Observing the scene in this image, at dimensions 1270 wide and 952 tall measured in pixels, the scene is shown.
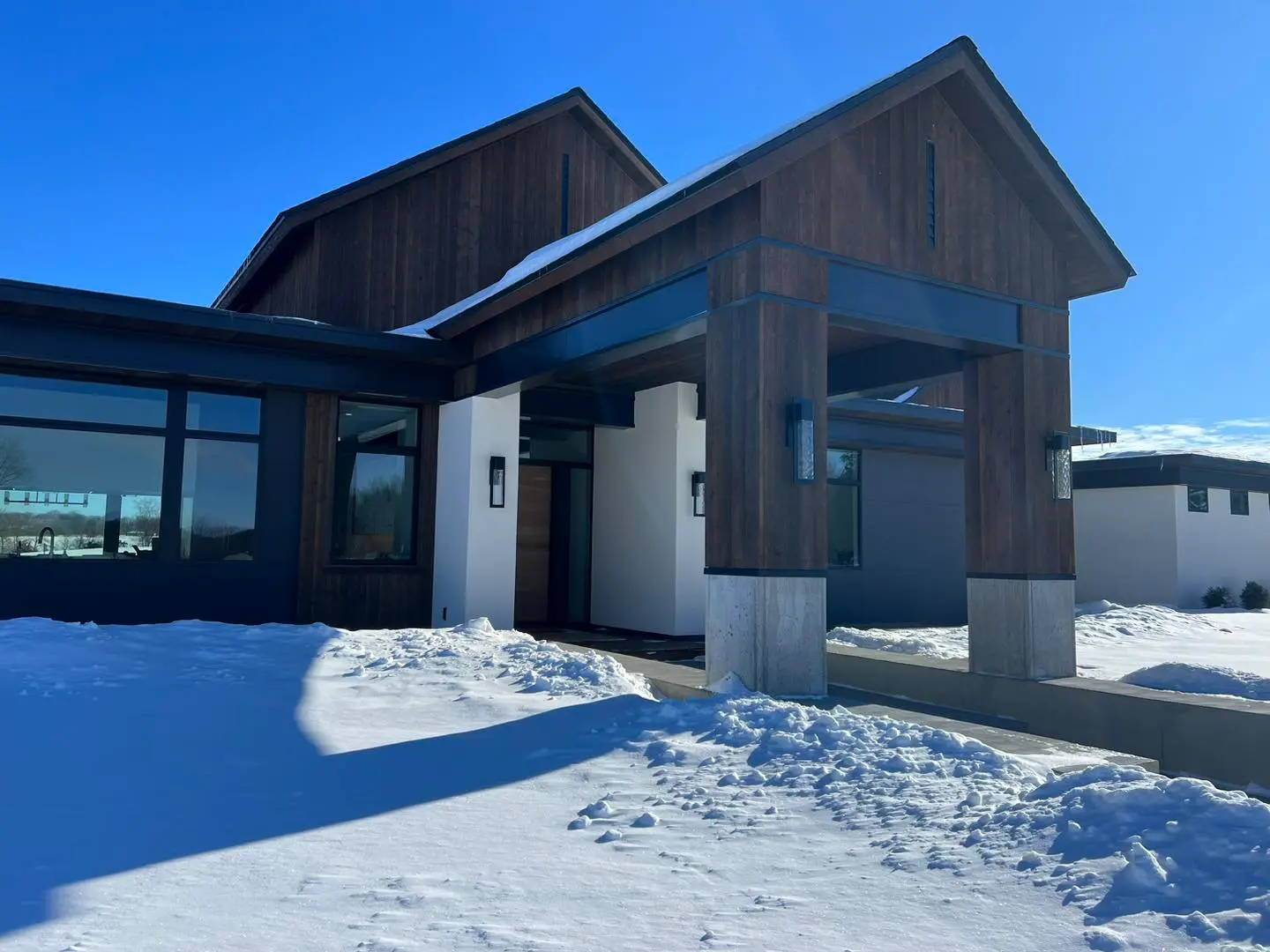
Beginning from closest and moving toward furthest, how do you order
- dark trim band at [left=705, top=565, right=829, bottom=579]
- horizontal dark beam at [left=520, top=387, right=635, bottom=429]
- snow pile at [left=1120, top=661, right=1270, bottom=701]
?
1. dark trim band at [left=705, top=565, right=829, bottom=579]
2. snow pile at [left=1120, top=661, right=1270, bottom=701]
3. horizontal dark beam at [left=520, top=387, right=635, bottom=429]

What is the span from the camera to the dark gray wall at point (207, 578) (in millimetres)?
9445

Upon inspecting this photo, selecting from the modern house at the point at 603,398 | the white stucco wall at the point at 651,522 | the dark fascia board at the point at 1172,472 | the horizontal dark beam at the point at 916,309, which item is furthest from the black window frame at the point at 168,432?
the dark fascia board at the point at 1172,472

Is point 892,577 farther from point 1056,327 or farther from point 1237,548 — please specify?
point 1237,548

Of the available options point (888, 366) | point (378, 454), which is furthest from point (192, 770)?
point (888, 366)

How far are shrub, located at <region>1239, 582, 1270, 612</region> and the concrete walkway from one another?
49.8ft

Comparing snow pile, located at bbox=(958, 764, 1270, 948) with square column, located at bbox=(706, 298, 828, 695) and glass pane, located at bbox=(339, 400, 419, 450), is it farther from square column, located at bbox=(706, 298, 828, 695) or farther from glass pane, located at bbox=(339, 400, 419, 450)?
glass pane, located at bbox=(339, 400, 419, 450)

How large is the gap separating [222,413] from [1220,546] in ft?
61.9

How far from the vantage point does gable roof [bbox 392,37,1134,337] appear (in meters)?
6.54

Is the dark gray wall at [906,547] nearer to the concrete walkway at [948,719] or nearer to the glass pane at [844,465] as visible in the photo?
the glass pane at [844,465]

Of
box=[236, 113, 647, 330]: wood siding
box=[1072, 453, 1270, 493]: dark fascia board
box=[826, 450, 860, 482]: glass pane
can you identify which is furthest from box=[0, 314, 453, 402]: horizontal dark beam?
box=[1072, 453, 1270, 493]: dark fascia board

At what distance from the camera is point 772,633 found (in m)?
6.43

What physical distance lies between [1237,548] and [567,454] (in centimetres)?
1523

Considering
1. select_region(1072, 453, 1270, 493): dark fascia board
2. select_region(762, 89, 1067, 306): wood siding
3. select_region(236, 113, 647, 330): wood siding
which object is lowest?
select_region(1072, 453, 1270, 493): dark fascia board

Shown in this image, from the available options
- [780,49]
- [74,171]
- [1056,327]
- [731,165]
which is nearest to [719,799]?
[731,165]
